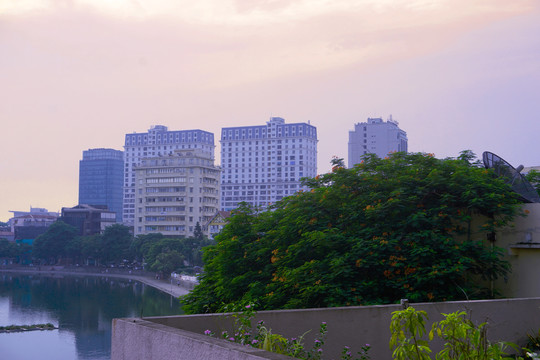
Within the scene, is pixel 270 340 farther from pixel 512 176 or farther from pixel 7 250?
pixel 7 250

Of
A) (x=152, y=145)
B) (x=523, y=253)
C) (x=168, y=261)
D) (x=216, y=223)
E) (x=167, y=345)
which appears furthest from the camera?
(x=152, y=145)

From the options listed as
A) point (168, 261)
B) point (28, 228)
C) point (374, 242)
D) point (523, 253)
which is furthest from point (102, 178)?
point (523, 253)

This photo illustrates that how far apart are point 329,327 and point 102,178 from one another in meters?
168

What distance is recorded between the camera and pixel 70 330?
165 ft

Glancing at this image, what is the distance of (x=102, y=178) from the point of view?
551 feet

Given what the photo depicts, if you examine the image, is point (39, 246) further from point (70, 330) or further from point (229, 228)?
point (229, 228)

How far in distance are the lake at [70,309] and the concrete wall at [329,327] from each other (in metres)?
37.0

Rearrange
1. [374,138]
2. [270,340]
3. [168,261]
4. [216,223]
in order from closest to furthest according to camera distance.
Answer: [270,340] → [168,261] → [216,223] → [374,138]

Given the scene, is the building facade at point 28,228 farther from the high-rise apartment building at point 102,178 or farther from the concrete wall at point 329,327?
the concrete wall at point 329,327

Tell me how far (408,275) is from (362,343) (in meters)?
5.47

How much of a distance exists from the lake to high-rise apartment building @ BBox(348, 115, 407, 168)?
53610 mm

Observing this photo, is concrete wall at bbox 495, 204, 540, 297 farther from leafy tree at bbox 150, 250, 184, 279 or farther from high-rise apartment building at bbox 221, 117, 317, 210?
high-rise apartment building at bbox 221, 117, 317, 210

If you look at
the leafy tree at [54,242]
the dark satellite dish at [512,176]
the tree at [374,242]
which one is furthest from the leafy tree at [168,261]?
the dark satellite dish at [512,176]

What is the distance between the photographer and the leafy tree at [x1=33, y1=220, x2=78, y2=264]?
102 metres
